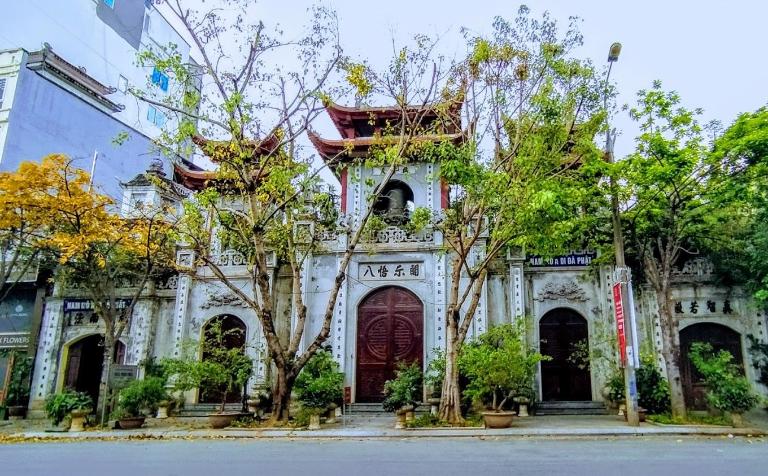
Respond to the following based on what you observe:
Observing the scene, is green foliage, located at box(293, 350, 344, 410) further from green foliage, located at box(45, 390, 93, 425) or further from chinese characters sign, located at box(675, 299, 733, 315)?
chinese characters sign, located at box(675, 299, 733, 315)

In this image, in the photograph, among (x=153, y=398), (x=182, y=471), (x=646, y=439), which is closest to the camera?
(x=182, y=471)

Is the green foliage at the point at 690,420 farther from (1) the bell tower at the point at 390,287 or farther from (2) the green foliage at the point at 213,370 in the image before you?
(2) the green foliage at the point at 213,370

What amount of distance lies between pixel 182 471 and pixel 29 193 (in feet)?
34.0

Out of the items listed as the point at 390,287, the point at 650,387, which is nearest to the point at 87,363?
the point at 390,287

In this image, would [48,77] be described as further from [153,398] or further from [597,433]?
[597,433]

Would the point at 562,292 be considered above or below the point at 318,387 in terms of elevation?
above

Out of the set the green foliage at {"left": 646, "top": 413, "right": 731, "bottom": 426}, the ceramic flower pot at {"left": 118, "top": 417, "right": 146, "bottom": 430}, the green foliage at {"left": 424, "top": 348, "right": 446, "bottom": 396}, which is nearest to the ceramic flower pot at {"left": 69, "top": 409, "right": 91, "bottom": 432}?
the ceramic flower pot at {"left": 118, "top": 417, "right": 146, "bottom": 430}

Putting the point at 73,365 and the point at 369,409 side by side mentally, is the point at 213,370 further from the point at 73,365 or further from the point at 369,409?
the point at 73,365

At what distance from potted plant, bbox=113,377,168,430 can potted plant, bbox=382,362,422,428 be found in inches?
218

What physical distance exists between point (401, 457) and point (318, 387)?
535 centimetres

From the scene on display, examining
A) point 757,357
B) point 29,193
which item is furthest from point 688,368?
point 29,193

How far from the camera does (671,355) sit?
12.2 m

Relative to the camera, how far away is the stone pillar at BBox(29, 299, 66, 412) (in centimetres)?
1616

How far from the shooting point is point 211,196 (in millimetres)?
11570
